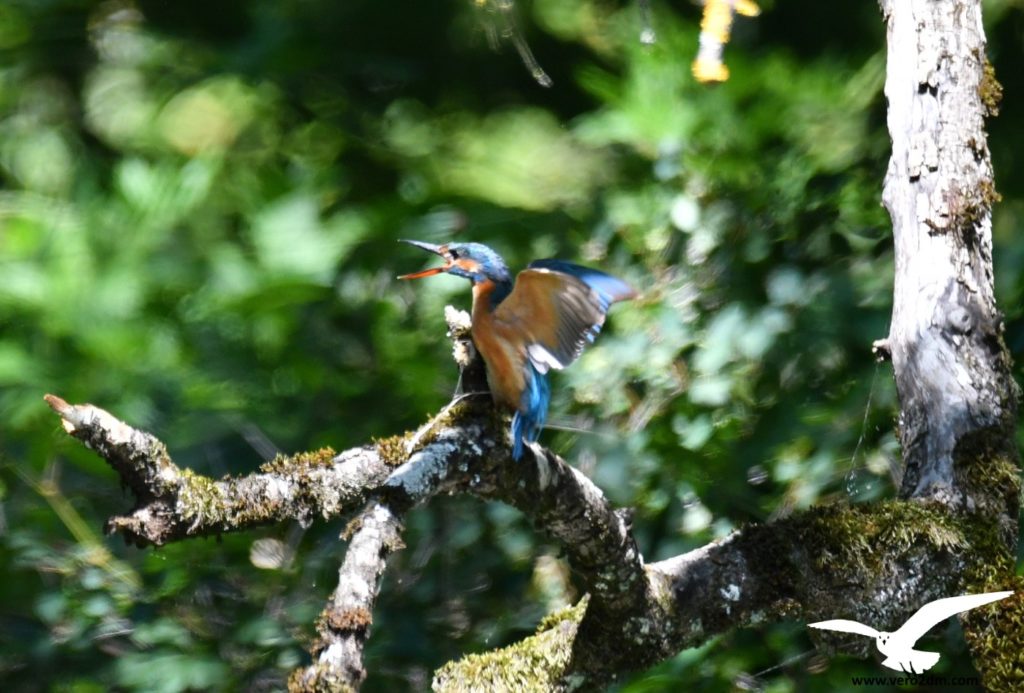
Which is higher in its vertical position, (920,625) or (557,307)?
(557,307)

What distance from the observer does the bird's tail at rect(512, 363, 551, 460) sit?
199 centimetres

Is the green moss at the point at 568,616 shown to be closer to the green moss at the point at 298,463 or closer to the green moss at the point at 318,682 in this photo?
the green moss at the point at 298,463

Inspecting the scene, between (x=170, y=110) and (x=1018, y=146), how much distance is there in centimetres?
271

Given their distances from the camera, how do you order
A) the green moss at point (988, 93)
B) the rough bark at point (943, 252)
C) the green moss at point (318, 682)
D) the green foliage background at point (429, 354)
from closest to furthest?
the green moss at point (318, 682) < the rough bark at point (943, 252) < the green moss at point (988, 93) < the green foliage background at point (429, 354)

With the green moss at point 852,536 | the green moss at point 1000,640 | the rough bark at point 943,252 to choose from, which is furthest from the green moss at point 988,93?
the green moss at point 1000,640

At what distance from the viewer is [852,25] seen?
3949 millimetres

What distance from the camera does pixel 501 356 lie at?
81.5 inches

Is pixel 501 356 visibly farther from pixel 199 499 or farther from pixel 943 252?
pixel 943 252

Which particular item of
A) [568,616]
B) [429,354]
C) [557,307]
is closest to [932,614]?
[568,616]

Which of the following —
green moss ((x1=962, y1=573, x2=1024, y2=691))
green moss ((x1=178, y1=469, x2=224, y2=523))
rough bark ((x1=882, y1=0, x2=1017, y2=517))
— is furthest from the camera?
rough bark ((x1=882, y1=0, x2=1017, y2=517))

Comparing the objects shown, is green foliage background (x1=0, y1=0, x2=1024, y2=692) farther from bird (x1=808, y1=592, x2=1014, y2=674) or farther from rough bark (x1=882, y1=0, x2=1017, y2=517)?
bird (x1=808, y1=592, x2=1014, y2=674)

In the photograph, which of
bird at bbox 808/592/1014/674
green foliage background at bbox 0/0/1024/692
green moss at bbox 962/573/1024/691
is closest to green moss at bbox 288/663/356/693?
bird at bbox 808/592/1014/674

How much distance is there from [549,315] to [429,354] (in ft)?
3.58

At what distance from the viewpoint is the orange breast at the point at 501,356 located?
2.04 m
